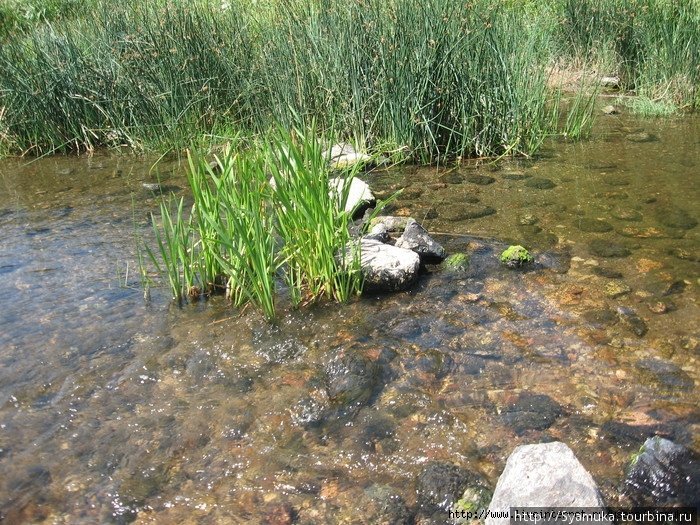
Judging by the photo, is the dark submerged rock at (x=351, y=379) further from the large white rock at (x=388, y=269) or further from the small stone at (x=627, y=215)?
the small stone at (x=627, y=215)

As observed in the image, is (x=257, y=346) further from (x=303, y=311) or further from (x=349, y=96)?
(x=349, y=96)

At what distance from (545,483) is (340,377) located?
3.23 feet

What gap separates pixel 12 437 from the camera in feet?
7.57

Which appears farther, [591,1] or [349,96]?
[591,1]

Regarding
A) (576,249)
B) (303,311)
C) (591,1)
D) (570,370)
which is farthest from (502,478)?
(591,1)

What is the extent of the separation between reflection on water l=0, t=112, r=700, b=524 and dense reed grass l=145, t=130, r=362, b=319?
0.13m

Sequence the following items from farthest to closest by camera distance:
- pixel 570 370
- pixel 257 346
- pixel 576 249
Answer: pixel 576 249 → pixel 257 346 → pixel 570 370

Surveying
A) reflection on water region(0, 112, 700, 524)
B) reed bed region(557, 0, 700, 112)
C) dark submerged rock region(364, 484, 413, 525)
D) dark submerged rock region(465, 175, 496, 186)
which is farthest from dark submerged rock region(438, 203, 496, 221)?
reed bed region(557, 0, 700, 112)

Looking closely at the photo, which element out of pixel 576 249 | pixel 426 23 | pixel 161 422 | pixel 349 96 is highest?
pixel 426 23

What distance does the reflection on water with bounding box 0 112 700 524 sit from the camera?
2.07 meters

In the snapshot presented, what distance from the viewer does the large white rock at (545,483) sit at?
1716mm

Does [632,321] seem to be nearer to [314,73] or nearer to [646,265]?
[646,265]

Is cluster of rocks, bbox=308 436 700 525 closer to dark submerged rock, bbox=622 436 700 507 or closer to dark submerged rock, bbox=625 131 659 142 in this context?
dark submerged rock, bbox=622 436 700 507

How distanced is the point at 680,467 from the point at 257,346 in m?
1.63
